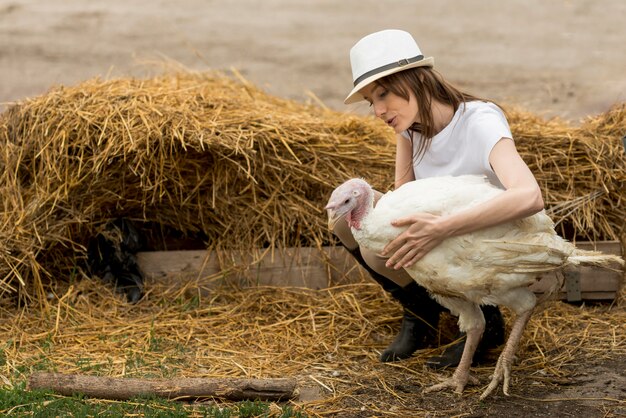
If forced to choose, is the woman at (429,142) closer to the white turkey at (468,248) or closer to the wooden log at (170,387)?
the white turkey at (468,248)

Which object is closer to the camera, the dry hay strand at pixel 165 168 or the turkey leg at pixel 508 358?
the turkey leg at pixel 508 358

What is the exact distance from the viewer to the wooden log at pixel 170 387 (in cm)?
331

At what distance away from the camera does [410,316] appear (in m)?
3.90

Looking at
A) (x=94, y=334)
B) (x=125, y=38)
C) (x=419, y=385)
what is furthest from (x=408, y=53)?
(x=125, y=38)

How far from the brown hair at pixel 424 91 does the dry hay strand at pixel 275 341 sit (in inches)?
40.5

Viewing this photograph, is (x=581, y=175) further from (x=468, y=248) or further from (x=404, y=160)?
(x=468, y=248)

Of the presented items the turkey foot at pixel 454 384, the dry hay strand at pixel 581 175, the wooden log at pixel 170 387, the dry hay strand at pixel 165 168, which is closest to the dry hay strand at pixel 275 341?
the turkey foot at pixel 454 384

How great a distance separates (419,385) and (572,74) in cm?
461

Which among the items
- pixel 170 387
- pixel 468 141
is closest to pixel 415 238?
pixel 468 141

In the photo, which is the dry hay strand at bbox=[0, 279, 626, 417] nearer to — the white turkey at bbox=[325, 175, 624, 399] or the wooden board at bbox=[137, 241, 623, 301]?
the wooden board at bbox=[137, 241, 623, 301]

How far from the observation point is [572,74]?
24.3 feet

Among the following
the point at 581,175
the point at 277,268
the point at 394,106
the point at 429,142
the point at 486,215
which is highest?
the point at 394,106

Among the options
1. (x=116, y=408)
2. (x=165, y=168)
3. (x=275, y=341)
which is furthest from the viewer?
(x=165, y=168)

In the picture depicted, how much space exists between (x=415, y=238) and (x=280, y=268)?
5.17 ft
